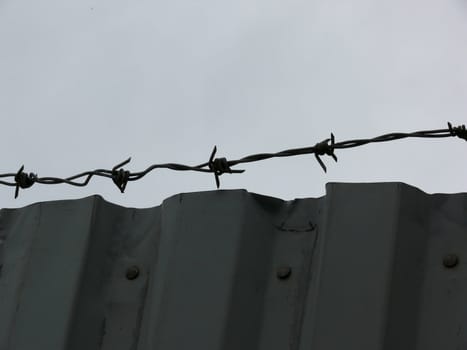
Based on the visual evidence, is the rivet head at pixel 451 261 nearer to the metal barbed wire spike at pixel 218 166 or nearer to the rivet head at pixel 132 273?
the metal barbed wire spike at pixel 218 166

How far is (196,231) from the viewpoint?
8.69 ft

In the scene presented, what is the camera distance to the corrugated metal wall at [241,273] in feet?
7.80

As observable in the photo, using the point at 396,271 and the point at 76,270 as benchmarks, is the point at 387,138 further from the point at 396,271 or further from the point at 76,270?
the point at 76,270

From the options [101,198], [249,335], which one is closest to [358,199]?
[249,335]

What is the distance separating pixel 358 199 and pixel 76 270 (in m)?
0.72

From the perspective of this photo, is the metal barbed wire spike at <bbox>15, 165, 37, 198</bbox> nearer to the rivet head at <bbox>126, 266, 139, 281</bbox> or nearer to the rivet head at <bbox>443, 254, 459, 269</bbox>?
the rivet head at <bbox>126, 266, 139, 281</bbox>

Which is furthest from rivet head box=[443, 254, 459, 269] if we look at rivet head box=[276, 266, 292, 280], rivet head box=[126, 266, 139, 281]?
rivet head box=[126, 266, 139, 281]

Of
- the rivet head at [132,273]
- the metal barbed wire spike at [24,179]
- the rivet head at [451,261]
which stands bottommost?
the rivet head at [132,273]

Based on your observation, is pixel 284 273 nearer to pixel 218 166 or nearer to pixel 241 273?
pixel 241 273

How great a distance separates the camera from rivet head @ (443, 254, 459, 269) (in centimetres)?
239

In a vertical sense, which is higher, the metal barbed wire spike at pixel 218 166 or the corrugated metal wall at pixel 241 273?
the metal barbed wire spike at pixel 218 166

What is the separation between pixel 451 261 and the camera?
2391 millimetres

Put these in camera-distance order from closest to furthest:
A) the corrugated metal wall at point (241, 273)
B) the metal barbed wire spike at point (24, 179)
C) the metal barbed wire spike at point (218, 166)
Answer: the corrugated metal wall at point (241, 273)
the metal barbed wire spike at point (218, 166)
the metal barbed wire spike at point (24, 179)

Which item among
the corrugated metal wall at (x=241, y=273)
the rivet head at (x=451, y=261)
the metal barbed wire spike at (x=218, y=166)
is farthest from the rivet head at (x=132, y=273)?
the rivet head at (x=451, y=261)
